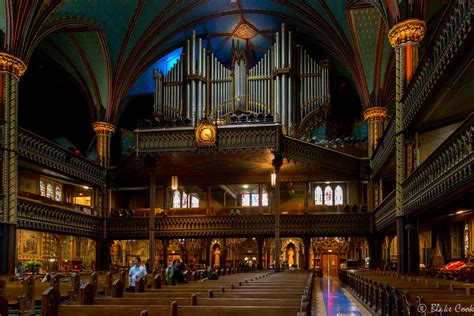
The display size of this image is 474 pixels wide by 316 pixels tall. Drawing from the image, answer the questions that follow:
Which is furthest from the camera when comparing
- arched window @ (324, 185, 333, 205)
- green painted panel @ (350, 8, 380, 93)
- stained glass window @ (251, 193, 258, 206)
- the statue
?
the statue

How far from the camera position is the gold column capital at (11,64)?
21.5m

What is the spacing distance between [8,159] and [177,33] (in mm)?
14382

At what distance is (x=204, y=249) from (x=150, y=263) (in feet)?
37.3

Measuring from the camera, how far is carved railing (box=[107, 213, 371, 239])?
2931cm

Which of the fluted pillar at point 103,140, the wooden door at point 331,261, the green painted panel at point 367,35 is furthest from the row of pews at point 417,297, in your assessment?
the wooden door at point 331,261

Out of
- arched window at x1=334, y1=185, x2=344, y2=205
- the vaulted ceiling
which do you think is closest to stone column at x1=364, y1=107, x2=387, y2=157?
the vaulted ceiling

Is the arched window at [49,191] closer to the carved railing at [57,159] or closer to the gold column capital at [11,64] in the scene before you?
the carved railing at [57,159]

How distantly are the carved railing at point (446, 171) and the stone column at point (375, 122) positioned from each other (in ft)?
40.3

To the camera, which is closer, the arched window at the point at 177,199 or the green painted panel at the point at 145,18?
the green painted panel at the point at 145,18

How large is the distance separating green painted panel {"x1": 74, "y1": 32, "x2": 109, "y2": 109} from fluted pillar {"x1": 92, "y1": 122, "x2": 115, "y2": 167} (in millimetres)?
1084

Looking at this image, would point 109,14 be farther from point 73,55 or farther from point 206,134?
point 206,134

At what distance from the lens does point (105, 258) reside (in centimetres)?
3084

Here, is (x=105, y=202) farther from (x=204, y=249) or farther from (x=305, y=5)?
(x=305, y=5)

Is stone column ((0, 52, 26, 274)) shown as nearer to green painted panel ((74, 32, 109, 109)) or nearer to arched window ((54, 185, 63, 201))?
green painted panel ((74, 32, 109, 109))
